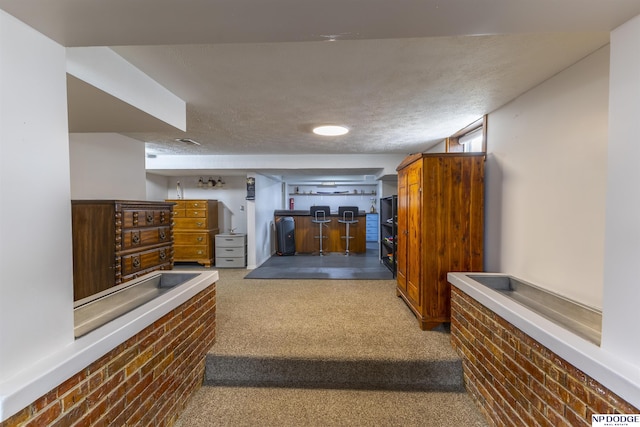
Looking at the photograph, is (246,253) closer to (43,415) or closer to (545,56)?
(43,415)

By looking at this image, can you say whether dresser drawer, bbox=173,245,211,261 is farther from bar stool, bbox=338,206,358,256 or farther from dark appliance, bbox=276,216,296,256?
bar stool, bbox=338,206,358,256

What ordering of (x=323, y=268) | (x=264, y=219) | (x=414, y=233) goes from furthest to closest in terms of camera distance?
(x=264, y=219), (x=323, y=268), (x=414, y=233)

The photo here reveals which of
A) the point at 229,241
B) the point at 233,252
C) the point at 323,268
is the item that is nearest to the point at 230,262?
the point at 233,252

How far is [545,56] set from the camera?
1.63 m

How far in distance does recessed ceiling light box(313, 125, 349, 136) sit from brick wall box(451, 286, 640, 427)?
2.08 m

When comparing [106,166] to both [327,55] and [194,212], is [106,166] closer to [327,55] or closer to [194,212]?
[194,212]

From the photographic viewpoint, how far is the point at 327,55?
5.29 ft

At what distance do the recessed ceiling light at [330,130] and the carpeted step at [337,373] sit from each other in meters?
2.33

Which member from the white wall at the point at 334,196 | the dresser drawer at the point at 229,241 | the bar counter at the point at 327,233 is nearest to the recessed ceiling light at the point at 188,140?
the dresser drawer at the point at 229,241

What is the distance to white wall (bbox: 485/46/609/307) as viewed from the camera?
1590 mm

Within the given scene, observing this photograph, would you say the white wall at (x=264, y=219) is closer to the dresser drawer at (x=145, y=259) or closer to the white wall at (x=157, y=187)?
the white wall at (x=157, y=187)

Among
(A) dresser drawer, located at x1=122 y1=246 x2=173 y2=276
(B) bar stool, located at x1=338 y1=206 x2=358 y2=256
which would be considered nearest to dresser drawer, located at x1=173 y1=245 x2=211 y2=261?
(A) dresser drawer, located at x1=122 y1=246 x2=173 y2=276

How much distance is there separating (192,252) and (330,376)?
445 cm

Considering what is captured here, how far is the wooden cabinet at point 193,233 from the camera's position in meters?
5.53
